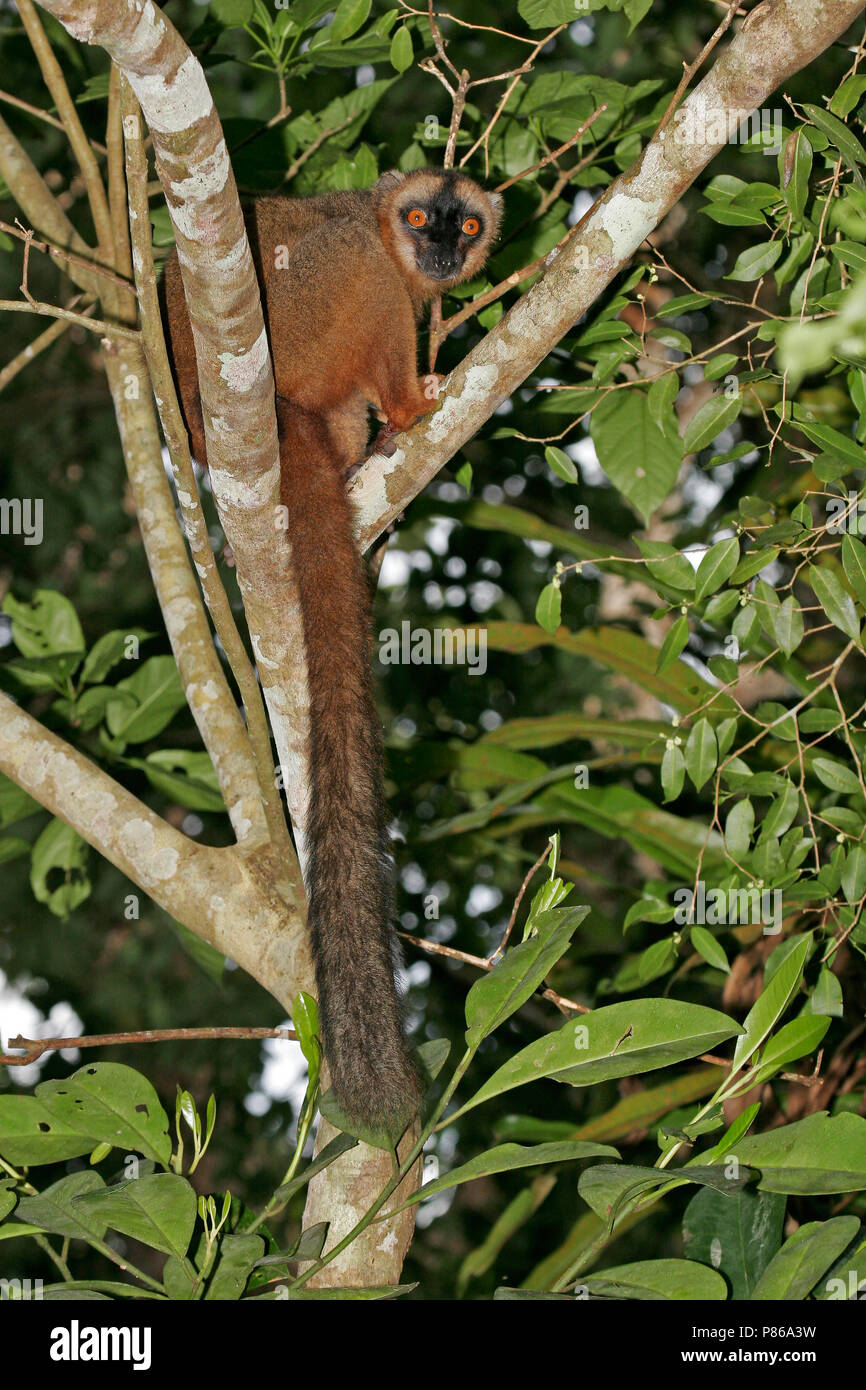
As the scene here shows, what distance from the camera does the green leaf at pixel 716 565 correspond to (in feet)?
7.98

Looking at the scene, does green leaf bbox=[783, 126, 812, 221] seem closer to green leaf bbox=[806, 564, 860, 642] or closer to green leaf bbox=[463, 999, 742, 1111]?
green leaf bbox=[806, 564, 860, 642]

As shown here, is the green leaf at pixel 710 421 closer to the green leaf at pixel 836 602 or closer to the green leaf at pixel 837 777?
the green leaf at pixel 836 602

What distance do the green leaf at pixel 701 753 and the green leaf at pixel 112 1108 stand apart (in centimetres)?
125

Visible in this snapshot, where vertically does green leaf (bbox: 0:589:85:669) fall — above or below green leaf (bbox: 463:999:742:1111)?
above

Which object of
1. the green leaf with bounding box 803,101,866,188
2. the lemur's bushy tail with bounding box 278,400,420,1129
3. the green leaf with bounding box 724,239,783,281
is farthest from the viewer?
the green leaf with bounding box 724,239,783,281

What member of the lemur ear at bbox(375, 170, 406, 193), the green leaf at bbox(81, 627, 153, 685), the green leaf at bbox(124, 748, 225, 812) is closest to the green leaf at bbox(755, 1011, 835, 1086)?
the green leaf at bbox(124, 748, 225, 812)

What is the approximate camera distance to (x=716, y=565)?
244cm

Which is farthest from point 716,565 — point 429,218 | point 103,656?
point 103,656

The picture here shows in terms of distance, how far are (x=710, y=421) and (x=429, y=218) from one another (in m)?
1.59

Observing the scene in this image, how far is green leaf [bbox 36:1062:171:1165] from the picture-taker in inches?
80.7

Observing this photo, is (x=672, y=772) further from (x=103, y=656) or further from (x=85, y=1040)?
(x=103, y=656)

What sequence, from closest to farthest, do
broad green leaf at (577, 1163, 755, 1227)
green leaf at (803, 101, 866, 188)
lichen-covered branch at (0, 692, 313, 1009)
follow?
broad green leaf at (577, 1163, 755, 1227) → green leaf at (803, 101, 866, 188) → lichen-covered branch at (0, 692, 313, 1009)

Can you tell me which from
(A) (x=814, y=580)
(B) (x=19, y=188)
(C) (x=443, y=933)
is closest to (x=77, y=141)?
(B) (x=19, y=188)

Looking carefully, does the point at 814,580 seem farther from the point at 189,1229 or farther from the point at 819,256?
the point at 189,1229
